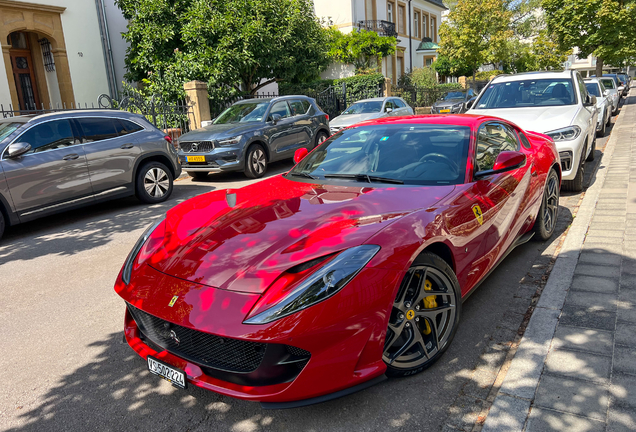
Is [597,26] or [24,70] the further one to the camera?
[597,26]

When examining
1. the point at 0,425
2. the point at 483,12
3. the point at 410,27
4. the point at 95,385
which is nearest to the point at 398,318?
the point at 95,385

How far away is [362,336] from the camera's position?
2508 millimetres

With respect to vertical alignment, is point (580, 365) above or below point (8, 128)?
below

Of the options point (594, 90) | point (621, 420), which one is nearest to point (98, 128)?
point (621, 420)

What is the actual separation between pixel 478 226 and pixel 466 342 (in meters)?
0.83

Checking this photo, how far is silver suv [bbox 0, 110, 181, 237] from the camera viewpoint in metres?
6.92

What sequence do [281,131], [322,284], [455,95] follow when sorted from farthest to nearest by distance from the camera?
[455,95] < [281,131] < [322,284]

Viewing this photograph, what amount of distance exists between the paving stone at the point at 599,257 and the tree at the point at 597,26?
1212 inches

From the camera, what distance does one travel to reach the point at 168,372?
8.55ft

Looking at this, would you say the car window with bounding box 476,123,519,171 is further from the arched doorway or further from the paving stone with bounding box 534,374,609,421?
the arched doorway

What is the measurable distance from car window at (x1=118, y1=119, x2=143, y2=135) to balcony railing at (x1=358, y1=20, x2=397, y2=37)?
29.1m

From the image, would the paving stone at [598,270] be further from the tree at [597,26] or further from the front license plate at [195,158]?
the tree at [597,26]

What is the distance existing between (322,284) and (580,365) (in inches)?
69.7

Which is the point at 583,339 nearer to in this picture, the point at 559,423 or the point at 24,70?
the point at 559,423
